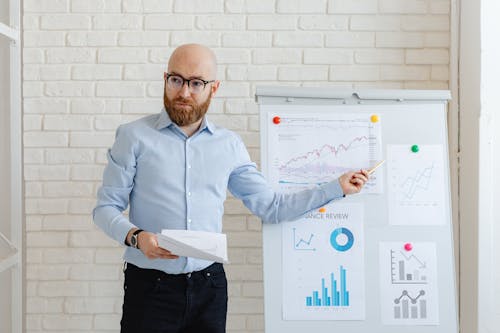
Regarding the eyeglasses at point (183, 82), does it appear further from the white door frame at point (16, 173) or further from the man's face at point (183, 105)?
the white door frame at point (16, 173)

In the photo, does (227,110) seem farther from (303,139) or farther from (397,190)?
(397,190)

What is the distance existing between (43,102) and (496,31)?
1.99 m

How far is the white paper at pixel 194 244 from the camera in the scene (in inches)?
66.7

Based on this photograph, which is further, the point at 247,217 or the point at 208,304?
the point at 247,217

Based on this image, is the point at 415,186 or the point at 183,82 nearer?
the point at 183,82

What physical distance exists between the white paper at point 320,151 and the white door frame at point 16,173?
1.23 metres

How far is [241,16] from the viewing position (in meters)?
2.61

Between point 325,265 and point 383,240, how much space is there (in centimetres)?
23

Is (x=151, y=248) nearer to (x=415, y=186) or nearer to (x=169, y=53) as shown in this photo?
(x=415, y=186)

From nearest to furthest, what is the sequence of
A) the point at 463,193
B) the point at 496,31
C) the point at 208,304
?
the point at 208,304 < the point at 496,31 < the point at 463,193

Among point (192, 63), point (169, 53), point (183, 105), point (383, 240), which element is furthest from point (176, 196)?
point (169, 53)

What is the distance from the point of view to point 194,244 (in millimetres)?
1729

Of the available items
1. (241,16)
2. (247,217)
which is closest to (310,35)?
(241,16)

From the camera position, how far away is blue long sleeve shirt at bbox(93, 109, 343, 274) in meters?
2.00
